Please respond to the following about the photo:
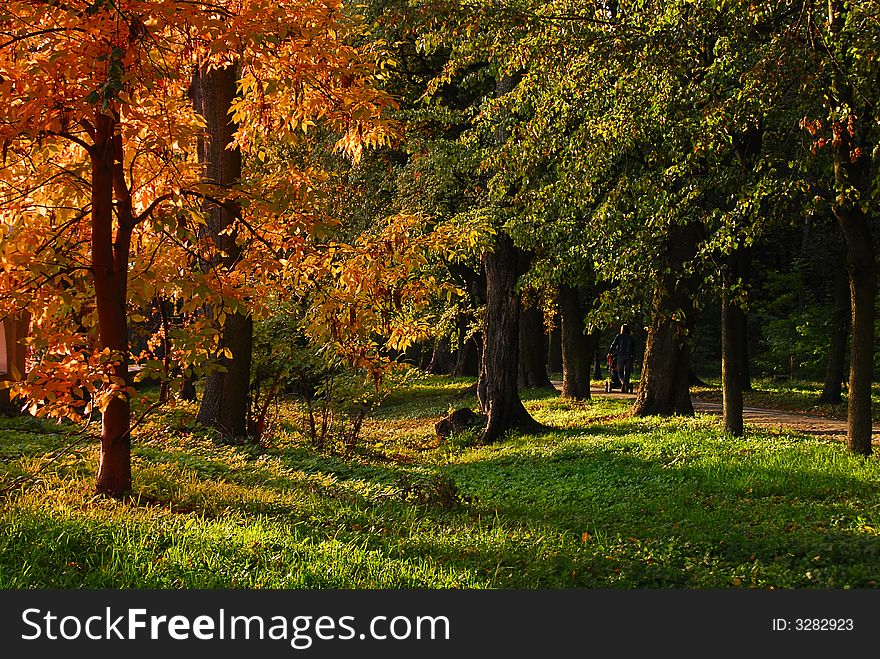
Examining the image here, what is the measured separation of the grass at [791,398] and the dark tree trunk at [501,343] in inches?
295

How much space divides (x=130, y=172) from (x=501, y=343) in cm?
979

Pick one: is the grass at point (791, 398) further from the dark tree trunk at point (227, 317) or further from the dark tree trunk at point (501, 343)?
the dark tree trunk at point (227, 317)

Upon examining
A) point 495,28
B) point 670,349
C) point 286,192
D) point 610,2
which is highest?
point 610,2

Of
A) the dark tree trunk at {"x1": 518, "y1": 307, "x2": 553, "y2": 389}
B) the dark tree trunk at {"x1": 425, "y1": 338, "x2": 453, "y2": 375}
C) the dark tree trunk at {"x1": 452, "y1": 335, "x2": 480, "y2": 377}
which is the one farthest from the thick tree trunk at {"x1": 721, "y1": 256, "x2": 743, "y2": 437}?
the dark tree trunk at {"x1": 425, "y1": 338, "x2": 453, "y2": 375}

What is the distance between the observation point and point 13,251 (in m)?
5.76

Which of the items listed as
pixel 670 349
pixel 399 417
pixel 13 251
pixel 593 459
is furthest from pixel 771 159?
pixel 399 417

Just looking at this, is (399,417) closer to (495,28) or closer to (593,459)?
(593,459)

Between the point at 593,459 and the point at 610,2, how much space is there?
23.6 feet

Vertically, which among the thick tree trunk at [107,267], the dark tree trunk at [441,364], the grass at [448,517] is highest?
the thick tree trunk at [107,267]

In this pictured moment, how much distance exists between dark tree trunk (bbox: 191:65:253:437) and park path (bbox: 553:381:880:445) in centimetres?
927

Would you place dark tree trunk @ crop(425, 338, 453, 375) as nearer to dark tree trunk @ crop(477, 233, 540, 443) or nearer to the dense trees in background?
the dense trees in background

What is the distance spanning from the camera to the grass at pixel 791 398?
19.7 meters

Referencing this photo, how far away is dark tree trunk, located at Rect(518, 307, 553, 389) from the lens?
24938 mm

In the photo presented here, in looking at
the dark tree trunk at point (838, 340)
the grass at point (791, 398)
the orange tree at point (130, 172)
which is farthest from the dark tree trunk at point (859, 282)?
the dark tree trunk at point (838, 340)
